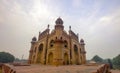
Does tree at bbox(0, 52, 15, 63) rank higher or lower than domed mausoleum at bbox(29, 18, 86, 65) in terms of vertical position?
lower

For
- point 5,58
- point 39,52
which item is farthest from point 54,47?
point 5,58

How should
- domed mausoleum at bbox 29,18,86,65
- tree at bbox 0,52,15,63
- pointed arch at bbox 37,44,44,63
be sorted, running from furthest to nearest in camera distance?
tree at bbox 0,52,15,63, pointed arch at bbox 37,44,44,63, domed mausoleum at bbox 29,18,86,65

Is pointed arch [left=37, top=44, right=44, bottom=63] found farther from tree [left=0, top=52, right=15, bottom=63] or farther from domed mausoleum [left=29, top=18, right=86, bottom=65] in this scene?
tree [left=0, top=52, right=15, bottom=63]

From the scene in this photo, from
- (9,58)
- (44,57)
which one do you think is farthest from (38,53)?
(9,58)

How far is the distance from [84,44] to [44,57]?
14.1 m

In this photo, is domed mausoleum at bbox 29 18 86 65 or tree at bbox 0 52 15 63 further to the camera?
tree at bbox 0 52 15 63

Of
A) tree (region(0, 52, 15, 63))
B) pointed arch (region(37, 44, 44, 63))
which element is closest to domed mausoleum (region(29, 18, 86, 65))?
pointed arch (region(37, 44, 44, 63))

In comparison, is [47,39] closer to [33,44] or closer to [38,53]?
[38,53]

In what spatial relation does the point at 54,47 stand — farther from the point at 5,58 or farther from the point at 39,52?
the point at 5,58

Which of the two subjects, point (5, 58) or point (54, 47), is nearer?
point (54, 47)

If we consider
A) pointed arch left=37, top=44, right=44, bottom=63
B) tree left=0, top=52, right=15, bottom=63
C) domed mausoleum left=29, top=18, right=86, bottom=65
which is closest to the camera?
domed mausoleum left=29, top=18, right=86, bottom=65

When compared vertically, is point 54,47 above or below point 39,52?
above

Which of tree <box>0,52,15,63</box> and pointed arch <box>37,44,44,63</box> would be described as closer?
pointed arch <box>37,44,44,63</box>

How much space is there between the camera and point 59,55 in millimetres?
14508
